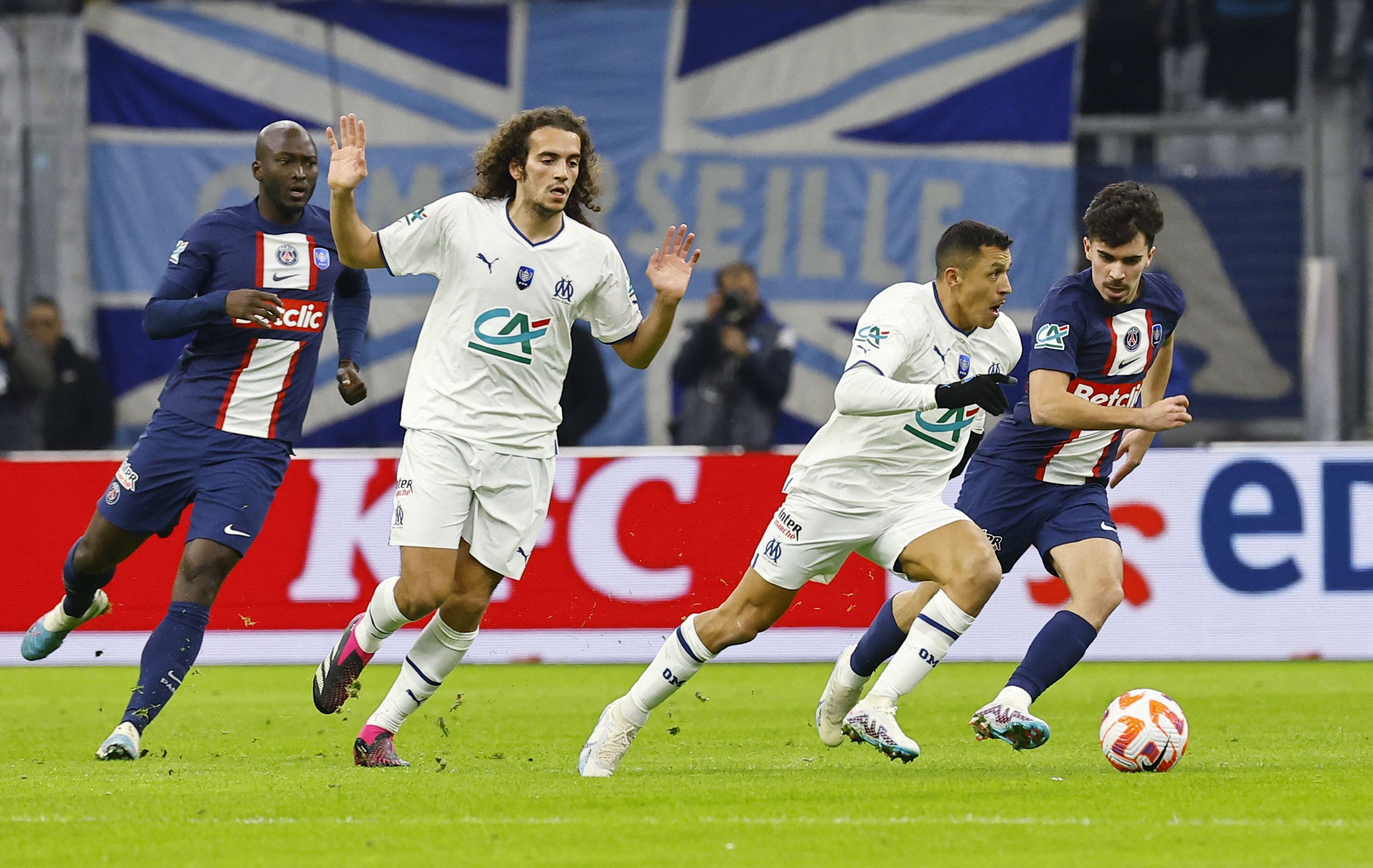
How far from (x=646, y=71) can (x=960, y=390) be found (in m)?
10.0

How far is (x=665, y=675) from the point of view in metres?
6.66

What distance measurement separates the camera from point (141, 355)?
15.6 m

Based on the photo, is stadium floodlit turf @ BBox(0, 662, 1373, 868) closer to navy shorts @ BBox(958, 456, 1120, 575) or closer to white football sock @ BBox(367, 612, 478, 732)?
white football sock @ BBox(367, 612, 478, 732)

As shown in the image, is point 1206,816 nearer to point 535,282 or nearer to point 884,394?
point 884,394

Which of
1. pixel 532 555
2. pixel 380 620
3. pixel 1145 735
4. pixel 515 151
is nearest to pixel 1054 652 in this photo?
pixel 1145 735

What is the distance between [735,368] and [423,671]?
659cm

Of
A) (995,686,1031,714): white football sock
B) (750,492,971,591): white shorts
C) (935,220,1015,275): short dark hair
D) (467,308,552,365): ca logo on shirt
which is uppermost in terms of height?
(935,220,1015,275): short dark hair

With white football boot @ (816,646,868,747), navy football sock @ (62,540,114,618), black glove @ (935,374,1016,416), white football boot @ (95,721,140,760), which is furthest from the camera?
navy football sock @ (62,540,114,618)

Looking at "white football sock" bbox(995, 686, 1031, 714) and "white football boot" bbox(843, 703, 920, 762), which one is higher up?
"white football sock" bbox(995, 686, 1031, 714)

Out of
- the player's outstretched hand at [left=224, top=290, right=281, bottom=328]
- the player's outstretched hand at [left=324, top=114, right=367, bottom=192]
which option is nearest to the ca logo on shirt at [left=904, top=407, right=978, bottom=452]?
the player's outstretched hand at [left=324, top=114, right=367, bottom=192]

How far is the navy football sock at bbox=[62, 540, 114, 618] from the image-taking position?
7965mm

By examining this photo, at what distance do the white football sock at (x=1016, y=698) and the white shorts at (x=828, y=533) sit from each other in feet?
2.03

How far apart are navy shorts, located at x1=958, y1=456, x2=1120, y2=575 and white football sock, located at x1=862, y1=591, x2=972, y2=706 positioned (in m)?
0.59

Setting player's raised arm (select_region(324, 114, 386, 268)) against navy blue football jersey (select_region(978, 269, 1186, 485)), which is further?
navy blue football jersey (select_region(978, 269, 1186, 485))
